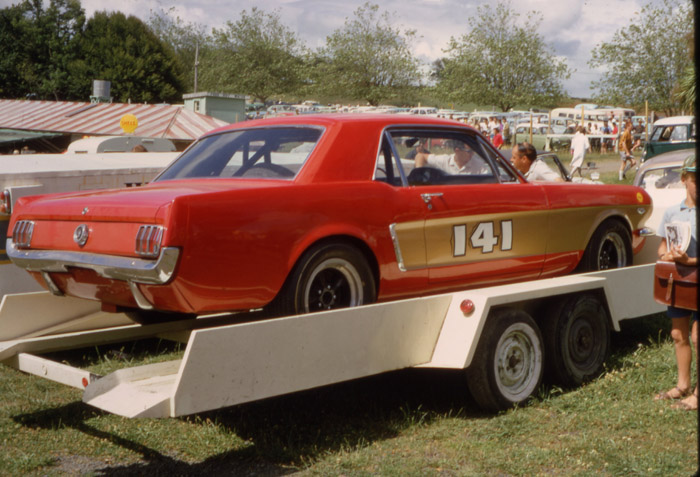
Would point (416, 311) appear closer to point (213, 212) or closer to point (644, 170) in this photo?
point (213, 212)

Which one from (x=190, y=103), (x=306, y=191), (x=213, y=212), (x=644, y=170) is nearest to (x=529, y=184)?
(x=306, y=191)

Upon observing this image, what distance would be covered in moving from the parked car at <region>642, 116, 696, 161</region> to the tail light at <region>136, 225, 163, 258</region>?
2221cm

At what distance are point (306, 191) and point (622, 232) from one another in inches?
127

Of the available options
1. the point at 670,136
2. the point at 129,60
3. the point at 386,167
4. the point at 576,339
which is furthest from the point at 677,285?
the point at 129,60

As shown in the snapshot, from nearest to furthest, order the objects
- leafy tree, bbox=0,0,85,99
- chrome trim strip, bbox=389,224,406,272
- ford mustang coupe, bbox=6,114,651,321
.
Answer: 1. ford mustang coupe, bbox=6,114,651,321
2. chrome trim strip, bbox=389,224,406,272
3. leafy tree, bbox=0,0,85,99

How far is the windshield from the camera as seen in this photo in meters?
4.99

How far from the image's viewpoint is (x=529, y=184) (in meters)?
5.99

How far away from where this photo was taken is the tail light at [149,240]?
407 cm

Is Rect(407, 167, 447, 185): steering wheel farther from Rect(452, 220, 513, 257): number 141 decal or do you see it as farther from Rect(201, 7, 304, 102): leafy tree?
Rect(201, 7, 304, 102): leafy tree

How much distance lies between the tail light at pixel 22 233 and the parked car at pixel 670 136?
2189 cm

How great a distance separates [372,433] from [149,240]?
5.68 ft

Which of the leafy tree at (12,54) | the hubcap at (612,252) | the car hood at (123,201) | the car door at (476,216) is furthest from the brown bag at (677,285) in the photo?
the leafy tree at (12,54)

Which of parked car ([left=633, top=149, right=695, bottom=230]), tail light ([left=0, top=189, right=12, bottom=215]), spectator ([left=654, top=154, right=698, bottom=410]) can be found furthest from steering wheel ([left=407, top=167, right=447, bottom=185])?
tail light ([left=0, top=189, right=12, bottom=215])

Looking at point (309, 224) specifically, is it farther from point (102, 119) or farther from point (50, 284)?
point (102, 119)
